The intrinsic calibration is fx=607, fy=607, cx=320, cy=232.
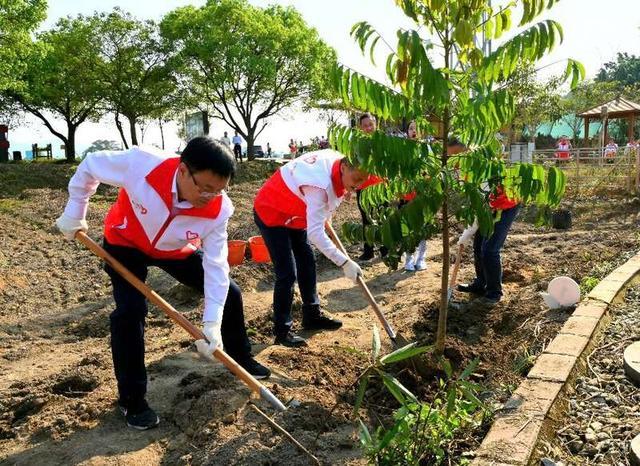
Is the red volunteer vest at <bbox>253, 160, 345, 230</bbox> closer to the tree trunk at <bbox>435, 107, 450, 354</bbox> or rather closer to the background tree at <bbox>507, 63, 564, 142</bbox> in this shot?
the tree trunk at <bbox>435, 107, 450, 354</bbox>

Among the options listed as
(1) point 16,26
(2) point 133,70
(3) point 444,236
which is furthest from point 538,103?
(3) point 444,236

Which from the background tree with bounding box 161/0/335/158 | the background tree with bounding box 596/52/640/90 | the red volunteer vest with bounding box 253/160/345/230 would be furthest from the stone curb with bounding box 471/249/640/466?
the background tree with bounding box 596/52/640/90

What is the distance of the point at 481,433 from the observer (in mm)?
2906

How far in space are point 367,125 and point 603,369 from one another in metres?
4.32

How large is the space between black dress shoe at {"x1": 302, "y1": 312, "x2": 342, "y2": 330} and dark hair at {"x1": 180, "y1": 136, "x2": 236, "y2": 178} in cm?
235

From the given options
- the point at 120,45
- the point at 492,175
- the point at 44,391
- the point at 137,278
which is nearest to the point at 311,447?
the point at 137,278

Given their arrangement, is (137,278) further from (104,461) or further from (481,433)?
(481,433)

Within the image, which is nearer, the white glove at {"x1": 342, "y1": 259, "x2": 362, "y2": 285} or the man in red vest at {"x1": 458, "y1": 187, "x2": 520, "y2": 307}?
the white glove at {"x1": 342, "y1": 259, "x2": 362, "y2": 285}

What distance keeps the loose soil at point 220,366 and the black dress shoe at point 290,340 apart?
79 mm

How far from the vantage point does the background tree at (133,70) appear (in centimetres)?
2078

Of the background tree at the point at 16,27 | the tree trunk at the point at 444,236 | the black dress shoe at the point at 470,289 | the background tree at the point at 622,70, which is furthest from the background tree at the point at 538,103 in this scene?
the background tree at the point at 622,70

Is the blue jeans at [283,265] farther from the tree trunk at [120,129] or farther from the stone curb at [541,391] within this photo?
the tree trunk at [120,129]

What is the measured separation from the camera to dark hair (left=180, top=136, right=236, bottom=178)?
2.96 meters

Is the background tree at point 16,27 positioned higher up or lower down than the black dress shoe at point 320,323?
higher up
